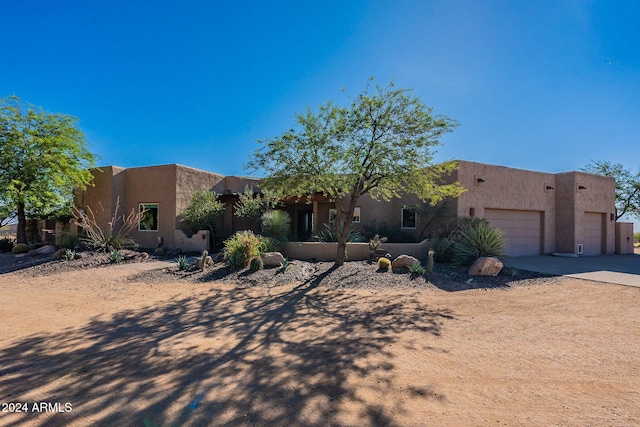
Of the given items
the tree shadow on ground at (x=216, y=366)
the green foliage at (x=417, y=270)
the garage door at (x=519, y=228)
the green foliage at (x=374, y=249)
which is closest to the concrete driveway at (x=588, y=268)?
the garage door at (x=519, y=228)

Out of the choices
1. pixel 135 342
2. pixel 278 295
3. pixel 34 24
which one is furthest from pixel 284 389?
pixel 34 24

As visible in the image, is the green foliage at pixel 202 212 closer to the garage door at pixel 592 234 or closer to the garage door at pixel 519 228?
the garage door at pixel 519 228

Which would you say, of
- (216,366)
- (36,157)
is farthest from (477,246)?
(36,157)

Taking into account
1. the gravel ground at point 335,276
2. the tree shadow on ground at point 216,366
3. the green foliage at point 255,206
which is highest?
the green foliage at point 255,206

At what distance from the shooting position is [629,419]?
123 inches

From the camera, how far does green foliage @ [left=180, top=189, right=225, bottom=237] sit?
16.0m

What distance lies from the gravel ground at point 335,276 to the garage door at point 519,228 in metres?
4.65

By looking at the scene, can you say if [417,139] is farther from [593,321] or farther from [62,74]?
[62,74]

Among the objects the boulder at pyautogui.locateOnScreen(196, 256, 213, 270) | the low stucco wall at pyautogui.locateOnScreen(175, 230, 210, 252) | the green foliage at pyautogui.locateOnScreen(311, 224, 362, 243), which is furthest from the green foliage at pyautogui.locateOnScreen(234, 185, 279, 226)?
the boulder at pyautogui.locateOnScreen(196, 256, 213, 270)

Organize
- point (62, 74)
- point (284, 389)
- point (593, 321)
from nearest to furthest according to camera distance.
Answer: point (284, 389)
point (593, 321)
point (62, 74)

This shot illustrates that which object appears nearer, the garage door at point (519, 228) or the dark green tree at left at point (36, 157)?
the dark green tree at left at point (36, 157)

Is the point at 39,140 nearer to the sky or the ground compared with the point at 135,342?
nearer to the sky

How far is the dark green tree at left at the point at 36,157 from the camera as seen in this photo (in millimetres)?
14781

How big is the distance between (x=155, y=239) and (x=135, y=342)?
42.8ft
